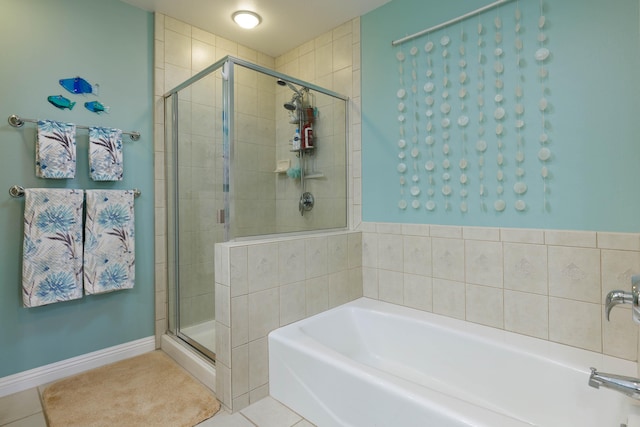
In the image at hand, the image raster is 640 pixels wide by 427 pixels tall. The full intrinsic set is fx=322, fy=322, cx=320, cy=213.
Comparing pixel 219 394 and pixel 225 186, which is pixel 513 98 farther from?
pixel 219 394

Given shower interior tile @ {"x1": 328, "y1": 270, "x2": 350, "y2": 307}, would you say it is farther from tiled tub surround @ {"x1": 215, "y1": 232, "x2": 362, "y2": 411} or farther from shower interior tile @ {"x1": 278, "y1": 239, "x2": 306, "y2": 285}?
shower interior tile @ {"x1": 278, "y1": 239, "x2": 306, "y2": 285}

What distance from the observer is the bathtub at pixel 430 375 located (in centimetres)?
120

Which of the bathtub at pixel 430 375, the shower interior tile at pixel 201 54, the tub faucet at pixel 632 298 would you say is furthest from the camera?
the shower interior tile at pixel 201 54

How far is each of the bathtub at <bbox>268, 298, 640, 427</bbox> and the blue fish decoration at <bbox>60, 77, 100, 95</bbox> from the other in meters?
1.90

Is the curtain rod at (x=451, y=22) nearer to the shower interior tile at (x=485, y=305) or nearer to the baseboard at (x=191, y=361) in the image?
the shower interior tile at (x=485, y=305)

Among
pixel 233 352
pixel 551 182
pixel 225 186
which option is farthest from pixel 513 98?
pixel 233 352

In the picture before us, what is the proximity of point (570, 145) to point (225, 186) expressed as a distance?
1761 millimetres

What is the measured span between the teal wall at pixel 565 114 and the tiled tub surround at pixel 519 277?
8 centimetres

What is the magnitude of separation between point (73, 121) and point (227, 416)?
1.93 meters

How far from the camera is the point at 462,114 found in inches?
74.1

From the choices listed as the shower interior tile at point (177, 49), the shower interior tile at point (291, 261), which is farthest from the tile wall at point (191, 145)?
the shower interior tile at point (291, 261)

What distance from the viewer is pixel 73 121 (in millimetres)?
1978

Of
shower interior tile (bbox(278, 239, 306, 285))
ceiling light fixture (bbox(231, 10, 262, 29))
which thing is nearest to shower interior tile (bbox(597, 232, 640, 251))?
shower interior tile (bbox(278, 239, 306, 285))

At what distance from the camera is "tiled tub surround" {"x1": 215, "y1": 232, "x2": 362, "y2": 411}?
5.39ft
